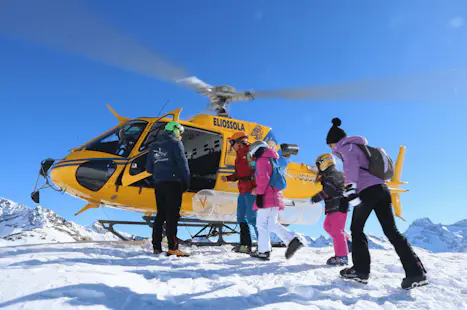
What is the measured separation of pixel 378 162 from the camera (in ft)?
13.1

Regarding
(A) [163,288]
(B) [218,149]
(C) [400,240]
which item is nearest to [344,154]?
(C) [400,240]

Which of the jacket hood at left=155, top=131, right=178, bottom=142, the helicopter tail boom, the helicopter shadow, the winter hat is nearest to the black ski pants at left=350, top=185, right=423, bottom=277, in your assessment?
the winter hat

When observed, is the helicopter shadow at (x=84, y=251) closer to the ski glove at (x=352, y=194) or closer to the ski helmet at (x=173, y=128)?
the ski helmet at (x=173, y=128)

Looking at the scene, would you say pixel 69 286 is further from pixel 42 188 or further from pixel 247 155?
pixel 42 188

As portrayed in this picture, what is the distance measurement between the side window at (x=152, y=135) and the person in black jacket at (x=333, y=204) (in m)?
3.33

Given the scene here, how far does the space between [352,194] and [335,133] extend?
833 mm

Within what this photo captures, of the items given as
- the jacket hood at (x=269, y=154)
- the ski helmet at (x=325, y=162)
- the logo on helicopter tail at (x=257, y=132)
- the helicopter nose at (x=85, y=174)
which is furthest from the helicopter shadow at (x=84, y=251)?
the logo on helicopter tail at (x=257, y=132)

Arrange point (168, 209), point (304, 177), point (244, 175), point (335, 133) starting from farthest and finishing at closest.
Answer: point (304, 177)
point (244, 175)
point (168, 209)
point (335, 133)

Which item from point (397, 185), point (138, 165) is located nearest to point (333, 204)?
point (138, 165)

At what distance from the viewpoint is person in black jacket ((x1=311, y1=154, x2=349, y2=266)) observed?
5234mm

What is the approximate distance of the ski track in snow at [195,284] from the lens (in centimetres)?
278

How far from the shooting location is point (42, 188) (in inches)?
291

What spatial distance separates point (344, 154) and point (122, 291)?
2673mm

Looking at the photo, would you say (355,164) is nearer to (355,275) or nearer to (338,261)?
(355,275)
